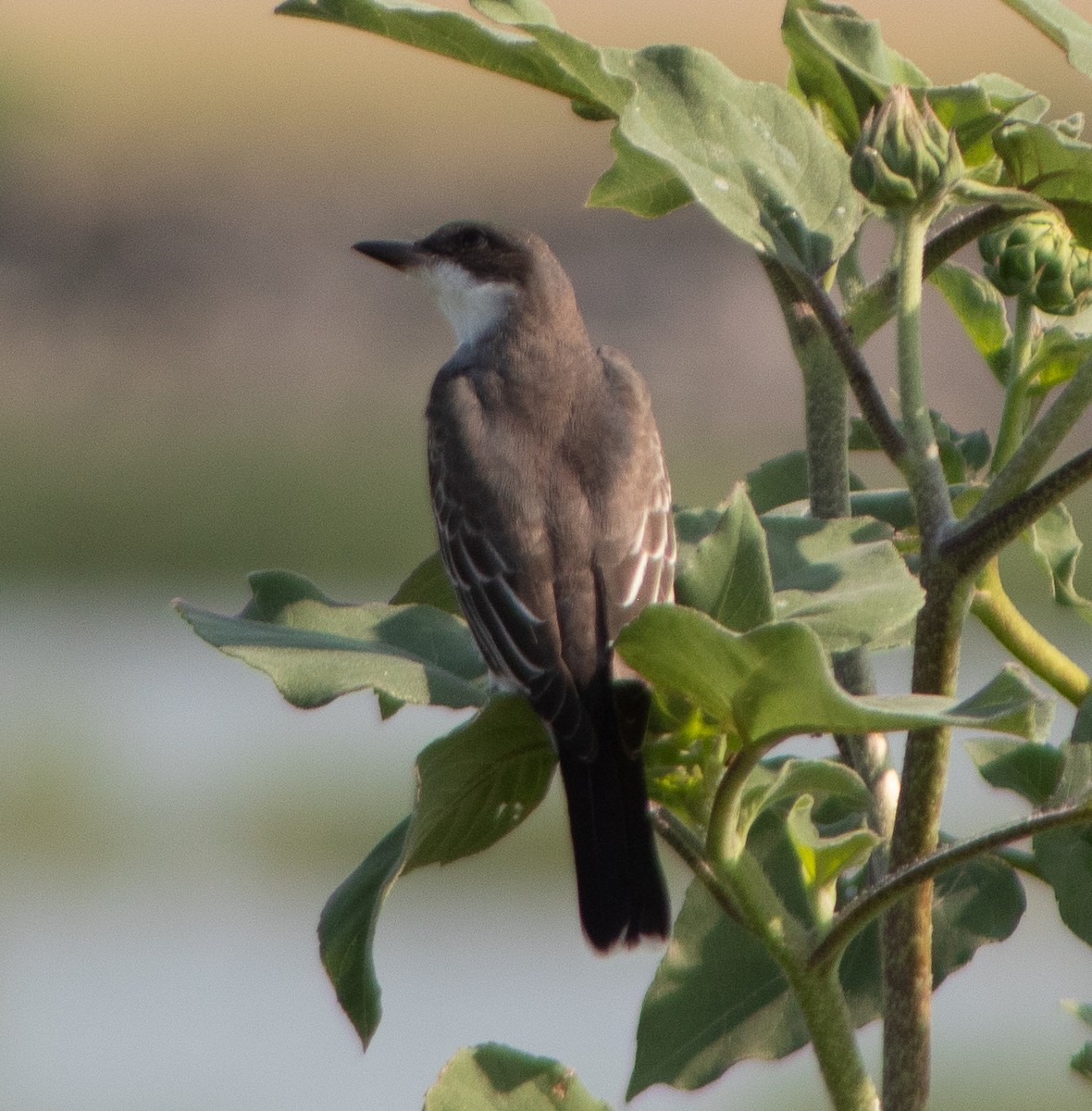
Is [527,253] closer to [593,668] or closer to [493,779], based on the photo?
[593,668]

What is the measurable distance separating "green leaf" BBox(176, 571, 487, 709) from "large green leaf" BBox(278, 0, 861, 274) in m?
0.41

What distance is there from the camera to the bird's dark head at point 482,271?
3451mm

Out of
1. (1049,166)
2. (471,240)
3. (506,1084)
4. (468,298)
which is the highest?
(471,240)

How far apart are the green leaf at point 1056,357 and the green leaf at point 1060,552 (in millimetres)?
113

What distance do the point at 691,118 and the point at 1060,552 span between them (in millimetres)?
568

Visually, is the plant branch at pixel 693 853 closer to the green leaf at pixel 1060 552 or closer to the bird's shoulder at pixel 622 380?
the green leaf at pixel 1060 552

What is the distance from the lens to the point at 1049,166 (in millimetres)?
1539

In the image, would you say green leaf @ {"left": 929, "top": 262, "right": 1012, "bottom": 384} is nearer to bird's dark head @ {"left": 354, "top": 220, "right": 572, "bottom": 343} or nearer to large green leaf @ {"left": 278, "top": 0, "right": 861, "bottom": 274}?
large green leaf @ {"left": 278, "top": 0, "right": 861, "bottom": 274}

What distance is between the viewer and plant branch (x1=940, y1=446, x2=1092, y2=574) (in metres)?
1.27

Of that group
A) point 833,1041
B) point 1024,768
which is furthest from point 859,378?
point 833,1041

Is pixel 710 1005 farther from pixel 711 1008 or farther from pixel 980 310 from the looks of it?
pixel 980 310

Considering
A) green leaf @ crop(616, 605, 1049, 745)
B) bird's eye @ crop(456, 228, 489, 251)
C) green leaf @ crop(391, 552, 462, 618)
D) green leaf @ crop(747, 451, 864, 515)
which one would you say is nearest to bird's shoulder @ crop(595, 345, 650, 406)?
bird's eye @ crop(456, 228, 489, 251)

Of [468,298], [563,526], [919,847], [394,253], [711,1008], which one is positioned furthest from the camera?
[394,253]

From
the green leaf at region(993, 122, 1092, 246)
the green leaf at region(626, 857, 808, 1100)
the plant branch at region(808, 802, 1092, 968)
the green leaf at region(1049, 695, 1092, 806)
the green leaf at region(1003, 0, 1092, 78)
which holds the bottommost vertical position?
the green leaf at region(626, 857, 808, 1100)
